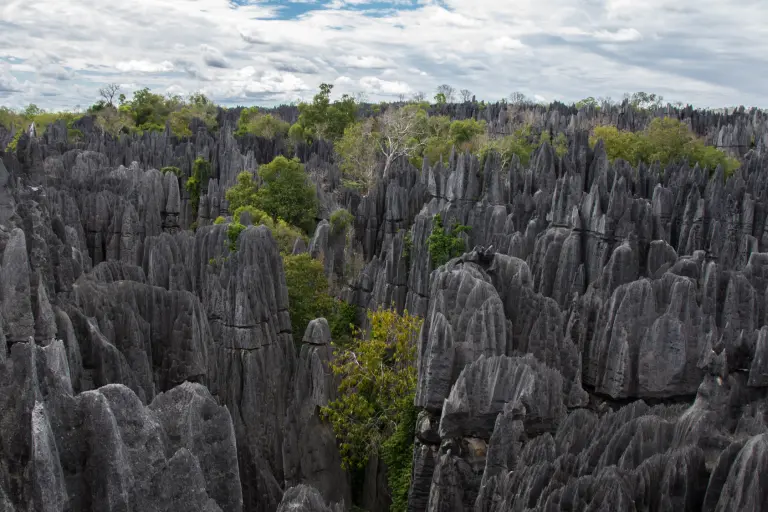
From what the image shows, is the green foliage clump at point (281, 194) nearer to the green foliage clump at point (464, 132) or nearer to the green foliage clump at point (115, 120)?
the green foliage clump at point (464, 132)

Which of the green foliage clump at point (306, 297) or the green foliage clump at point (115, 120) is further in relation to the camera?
the green foliage clump at point (115, 120)

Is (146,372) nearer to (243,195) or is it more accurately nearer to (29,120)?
(243,195)

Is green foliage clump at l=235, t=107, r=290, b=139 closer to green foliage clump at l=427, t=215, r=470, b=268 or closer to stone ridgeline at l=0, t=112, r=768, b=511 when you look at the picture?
stone ridgeline at l=0, t=112, r=768, b=511

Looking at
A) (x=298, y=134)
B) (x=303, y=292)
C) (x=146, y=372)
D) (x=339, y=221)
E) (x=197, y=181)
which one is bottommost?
(x=303, y=292)

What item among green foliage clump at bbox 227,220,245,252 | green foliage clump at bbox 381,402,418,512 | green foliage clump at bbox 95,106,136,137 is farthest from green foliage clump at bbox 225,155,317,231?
green foliage clump at bbox 95,106,136,137

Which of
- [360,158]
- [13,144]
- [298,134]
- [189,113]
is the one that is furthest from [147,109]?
[360,158]

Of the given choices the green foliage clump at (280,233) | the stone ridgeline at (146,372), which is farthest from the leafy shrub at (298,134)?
the stone ridgeline at (146,372)

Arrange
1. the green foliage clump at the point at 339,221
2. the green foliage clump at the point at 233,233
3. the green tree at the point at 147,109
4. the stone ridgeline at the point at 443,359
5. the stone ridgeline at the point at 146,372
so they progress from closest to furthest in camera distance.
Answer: the stone ridgeline at the point at 146,372, the stone ridgeline at the point at 443,359, the green foliage clump at the point at 233,233, the green foliage clump at the point at 339,221, the green tree at the point at 147,109
